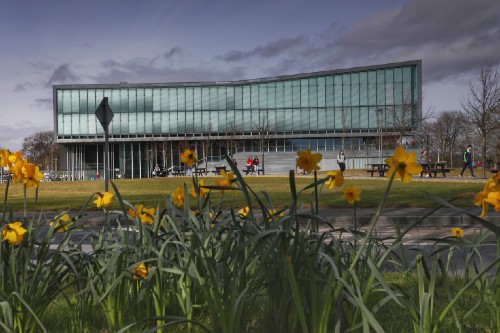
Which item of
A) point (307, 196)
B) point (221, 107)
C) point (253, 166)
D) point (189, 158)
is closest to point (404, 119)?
point (253, 166)

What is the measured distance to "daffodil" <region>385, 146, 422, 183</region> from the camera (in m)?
1.92

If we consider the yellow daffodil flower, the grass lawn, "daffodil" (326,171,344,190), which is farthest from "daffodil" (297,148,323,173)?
the grass lawn

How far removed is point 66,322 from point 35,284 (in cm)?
45

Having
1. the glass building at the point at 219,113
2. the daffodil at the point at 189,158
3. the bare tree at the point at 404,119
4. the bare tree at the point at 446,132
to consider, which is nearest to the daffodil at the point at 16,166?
the daffodil at the point at 189,158

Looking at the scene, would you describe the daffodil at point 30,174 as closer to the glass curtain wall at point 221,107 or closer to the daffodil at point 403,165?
the daffodil at point 403,165

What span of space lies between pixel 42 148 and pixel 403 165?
3704 inches

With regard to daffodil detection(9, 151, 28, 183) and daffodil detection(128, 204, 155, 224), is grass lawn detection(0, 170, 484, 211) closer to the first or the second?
daffodil detection(128, 204, 155, 224)

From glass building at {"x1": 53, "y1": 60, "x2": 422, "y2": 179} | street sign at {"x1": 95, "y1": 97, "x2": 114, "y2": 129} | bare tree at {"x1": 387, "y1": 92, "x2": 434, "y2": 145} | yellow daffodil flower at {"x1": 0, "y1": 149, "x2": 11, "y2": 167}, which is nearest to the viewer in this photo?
yellow daffodil flower at {"x1": 0, "y1": 149, "x2": 11, "y2": 167}

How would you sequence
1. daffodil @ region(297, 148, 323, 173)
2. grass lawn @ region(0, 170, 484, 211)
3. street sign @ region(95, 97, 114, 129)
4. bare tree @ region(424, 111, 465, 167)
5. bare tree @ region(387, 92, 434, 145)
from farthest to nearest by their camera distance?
bare tree @ region(424, 111, 465, 167)
bare tree @ region(387, 92, 434, 145)
street sign @ region(95, 97, 114, 129)
grass lawn @ region(0, 170, 484, 211)
daffodil @ region(297, 148, 323, 173)

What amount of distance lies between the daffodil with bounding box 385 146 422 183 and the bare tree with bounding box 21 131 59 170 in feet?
299

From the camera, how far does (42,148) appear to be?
292ft

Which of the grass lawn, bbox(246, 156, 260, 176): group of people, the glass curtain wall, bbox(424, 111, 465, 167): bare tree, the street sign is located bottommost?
the grass lawn

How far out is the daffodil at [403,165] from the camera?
192 centimetres

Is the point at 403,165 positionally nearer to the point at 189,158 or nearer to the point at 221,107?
the point at 189,158
